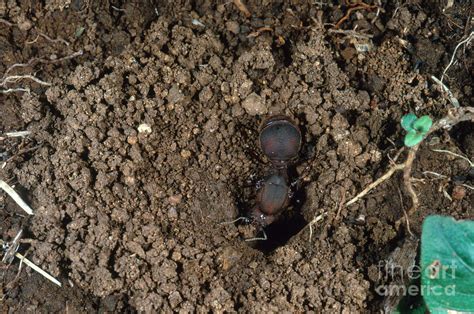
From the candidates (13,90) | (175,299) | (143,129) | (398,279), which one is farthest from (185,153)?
(398,279)

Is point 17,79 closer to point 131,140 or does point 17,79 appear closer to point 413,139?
point 131,140

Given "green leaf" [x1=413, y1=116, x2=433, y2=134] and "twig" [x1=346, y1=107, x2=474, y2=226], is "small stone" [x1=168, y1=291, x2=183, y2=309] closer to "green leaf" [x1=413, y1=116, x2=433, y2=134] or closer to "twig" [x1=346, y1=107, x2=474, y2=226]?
"twig" [x1=346, y1=107, x2=474, y2=226]

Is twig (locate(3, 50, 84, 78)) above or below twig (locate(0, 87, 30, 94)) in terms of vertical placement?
above

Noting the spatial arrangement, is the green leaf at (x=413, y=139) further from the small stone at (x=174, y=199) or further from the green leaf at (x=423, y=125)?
the small stone at (x=174, y=199)

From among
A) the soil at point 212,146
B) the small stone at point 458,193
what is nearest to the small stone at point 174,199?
the soil at point 212,146

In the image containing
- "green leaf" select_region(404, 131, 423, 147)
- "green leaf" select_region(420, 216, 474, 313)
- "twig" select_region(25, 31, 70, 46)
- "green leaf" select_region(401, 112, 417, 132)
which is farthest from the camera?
"twig" select_region(25, 31, 70, 46)

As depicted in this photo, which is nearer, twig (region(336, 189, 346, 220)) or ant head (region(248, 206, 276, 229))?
twig (region(336, 189, 346, 220))

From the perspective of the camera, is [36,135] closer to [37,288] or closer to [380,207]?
[37,288]

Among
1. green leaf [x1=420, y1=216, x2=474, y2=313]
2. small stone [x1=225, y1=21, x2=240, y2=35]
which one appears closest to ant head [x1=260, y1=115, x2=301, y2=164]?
small stone [x1=225, y1=21, x2=240, y2=35]
